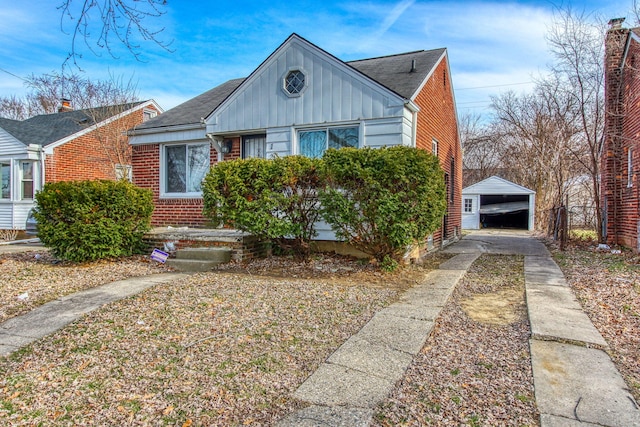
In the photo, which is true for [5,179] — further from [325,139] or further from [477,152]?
[477,152]

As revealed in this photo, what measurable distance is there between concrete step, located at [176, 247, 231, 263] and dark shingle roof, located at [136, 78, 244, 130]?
12.7 ft

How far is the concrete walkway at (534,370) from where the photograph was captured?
245 centimetres

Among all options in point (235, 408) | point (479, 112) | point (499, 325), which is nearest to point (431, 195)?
point (499, 325)

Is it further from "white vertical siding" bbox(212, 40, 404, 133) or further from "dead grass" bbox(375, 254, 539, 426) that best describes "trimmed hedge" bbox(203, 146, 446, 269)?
"white vertical siding" bbox(212, 40, 404, 133)

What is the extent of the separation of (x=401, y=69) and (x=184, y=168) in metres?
5.91

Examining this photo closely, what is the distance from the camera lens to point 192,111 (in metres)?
11.0

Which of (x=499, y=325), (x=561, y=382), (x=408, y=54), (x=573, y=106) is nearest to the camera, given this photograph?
(x=561, y=382)

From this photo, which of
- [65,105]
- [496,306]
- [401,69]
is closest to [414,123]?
[401,69]

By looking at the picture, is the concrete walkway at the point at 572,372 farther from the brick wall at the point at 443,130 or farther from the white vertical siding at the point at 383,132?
the brick wall at the point at 443,130

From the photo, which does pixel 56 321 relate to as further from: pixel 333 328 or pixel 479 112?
pixel 479 112

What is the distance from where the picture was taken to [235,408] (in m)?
2.54

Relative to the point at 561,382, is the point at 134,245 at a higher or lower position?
higher

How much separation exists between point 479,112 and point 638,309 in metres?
34.1

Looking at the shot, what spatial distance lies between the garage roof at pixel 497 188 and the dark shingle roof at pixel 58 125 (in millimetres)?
19108
